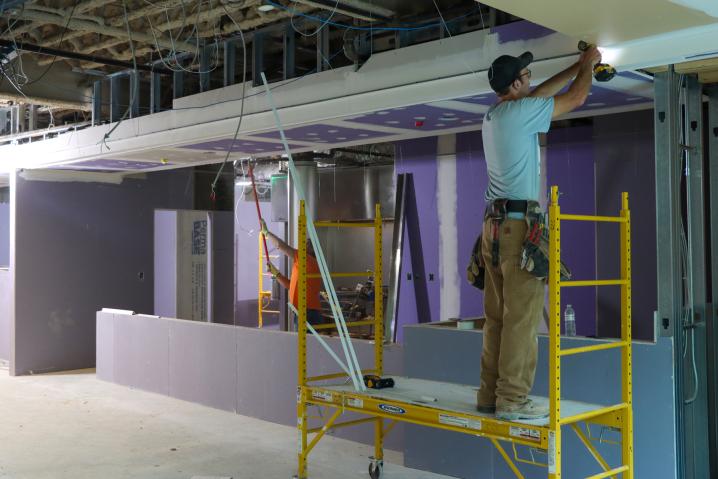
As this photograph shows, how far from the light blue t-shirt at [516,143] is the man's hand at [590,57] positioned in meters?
0.37

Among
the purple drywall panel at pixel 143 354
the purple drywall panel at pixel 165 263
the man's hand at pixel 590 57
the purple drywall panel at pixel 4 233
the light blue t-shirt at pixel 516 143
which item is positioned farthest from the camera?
the purple drywall panel at pixel 4 233

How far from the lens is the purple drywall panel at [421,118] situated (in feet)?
16.5

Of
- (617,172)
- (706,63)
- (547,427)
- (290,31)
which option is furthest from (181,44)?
(547,427)

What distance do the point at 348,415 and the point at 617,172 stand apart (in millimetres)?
2582

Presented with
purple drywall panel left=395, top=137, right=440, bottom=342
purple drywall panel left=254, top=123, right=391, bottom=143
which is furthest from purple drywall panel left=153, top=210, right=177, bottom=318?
purple drywall panel left=254, top=123, right=391, bottom=143

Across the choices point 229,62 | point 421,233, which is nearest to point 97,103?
point 229,62

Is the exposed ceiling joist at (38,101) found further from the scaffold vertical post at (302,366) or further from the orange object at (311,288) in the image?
the scaffold vertical post at (302,366)

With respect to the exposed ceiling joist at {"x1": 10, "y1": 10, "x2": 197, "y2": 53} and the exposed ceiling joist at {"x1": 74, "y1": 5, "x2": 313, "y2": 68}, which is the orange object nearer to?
the exposed ceiling joist at {"x1": 74, "y1": 5, "x2": 313, "y2": 68}

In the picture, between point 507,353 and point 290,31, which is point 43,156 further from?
point 507,353

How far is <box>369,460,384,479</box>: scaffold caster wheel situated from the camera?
4.70 metres

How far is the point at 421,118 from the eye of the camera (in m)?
5.33

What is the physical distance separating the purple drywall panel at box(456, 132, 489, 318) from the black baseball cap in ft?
9.90

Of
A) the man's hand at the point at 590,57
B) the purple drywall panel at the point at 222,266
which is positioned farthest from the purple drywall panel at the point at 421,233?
the purple drywall panel at the point at 222,266

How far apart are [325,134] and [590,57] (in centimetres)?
290
